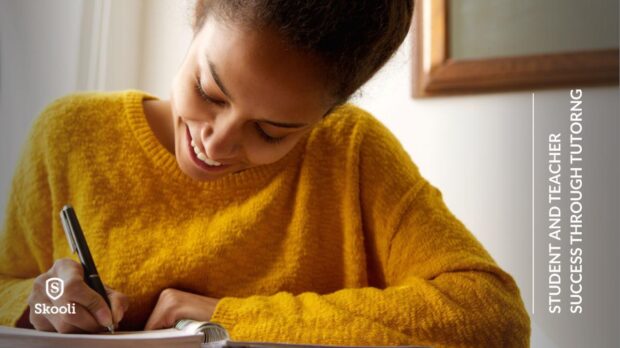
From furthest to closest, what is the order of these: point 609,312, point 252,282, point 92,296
A: point 609,312
point 252,282
point 92,296

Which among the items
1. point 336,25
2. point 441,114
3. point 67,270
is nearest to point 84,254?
point 67,270

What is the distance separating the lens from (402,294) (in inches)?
21.0

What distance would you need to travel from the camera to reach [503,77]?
0.81 m

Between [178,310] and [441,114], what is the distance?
1.59 ft

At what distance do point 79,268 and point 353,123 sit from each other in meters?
0.33

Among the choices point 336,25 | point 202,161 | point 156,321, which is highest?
point 336,25

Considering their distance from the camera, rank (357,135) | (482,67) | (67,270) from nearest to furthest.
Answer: (67,270) → (357,135) → (482,67)

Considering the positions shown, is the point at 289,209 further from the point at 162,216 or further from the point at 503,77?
the point at 503,77

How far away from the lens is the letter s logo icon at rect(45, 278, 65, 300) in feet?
1.49

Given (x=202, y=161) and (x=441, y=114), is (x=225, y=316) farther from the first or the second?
Answer: (x=441, y=114)

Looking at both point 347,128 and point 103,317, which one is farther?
point 347,128

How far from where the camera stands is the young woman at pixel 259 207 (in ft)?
1.55

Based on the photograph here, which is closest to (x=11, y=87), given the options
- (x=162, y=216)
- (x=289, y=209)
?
(x=162, y=216)

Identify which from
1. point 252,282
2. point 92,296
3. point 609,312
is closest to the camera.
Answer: point 92,296
